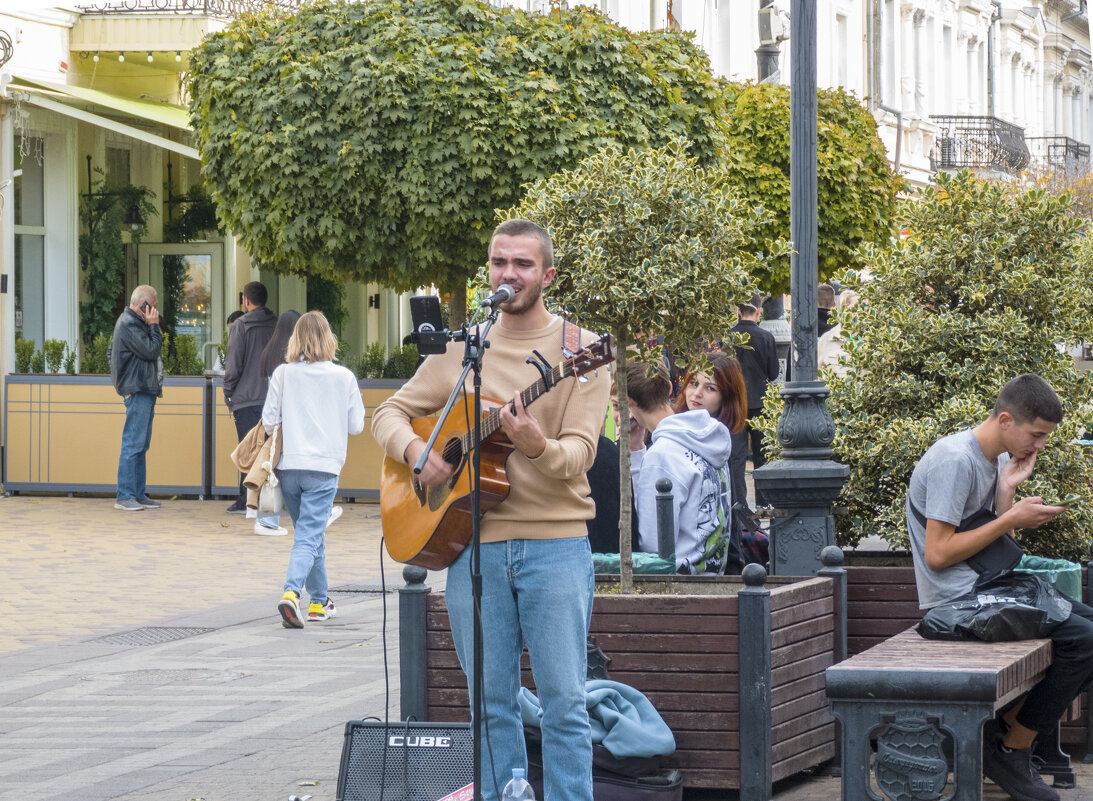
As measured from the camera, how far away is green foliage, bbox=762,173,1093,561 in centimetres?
684

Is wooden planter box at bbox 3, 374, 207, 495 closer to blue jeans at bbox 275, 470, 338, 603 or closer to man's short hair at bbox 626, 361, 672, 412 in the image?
blue jeans at bbox 275, 470, 338, 603

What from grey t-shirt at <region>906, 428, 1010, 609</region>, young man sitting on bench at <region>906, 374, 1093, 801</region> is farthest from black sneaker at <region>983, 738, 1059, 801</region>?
grey t-shirt at <region>906, 428, 1010, 609</region>

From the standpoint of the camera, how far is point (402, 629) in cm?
573

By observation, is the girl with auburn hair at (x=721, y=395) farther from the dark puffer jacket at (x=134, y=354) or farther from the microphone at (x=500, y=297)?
the dark puffer jacket at (x=134, y=354)

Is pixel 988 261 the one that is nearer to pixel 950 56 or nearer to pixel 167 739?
pixel 167 739

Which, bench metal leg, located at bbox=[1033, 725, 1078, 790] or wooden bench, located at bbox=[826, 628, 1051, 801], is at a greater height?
wooden bench, located at bbox=[826, 628, 1051, 801]

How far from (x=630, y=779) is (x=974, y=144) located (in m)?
38.7

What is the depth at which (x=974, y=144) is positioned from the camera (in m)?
42.0

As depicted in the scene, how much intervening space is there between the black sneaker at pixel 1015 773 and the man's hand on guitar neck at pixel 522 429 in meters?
2.37

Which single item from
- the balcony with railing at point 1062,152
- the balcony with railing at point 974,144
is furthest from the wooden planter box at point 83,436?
the balcony with railing at point 1062,152

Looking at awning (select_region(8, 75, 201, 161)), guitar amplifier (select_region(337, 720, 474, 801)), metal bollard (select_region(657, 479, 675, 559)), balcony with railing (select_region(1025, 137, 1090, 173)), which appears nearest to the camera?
guitar amplifier (select_region(337, 720, 474, 801))

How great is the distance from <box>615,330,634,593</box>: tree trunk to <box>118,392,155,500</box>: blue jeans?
10.1 metres

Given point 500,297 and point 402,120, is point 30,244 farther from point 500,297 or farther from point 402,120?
point 500,297

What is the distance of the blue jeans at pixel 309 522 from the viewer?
31.4ft
